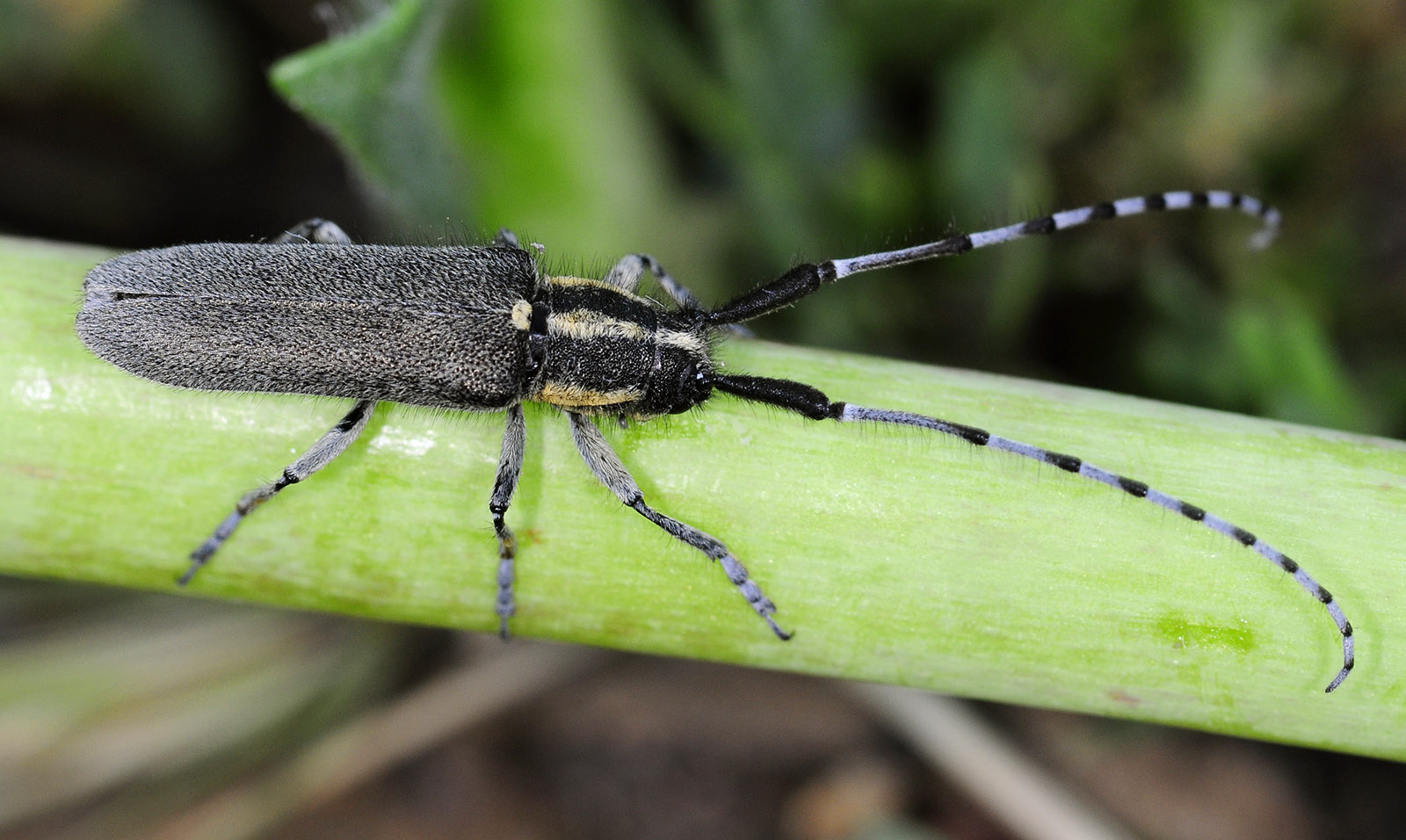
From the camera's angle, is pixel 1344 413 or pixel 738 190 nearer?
pixel 1344 413

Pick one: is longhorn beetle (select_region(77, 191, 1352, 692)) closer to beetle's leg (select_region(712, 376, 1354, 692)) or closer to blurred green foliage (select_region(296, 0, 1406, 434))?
beetle's leg (select_region(712, 376, 1354, 692))

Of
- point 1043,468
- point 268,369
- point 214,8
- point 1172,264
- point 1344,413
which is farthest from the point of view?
point 214,8

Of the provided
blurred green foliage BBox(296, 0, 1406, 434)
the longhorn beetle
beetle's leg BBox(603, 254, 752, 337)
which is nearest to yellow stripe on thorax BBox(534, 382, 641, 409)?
the longhorn beetle

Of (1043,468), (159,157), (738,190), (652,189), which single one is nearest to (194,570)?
(1043,468)

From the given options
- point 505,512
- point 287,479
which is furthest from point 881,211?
point 287,479

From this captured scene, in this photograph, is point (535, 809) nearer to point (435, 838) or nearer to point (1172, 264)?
point (435, 838)

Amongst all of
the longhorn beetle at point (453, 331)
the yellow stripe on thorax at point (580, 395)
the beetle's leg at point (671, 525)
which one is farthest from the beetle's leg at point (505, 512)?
the yellow stripe on thorax at point (580, 395)

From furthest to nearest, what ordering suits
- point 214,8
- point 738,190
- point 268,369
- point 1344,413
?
1. point 214,8
2. point 738,190
3. point 1344,413
4. point 268,369
